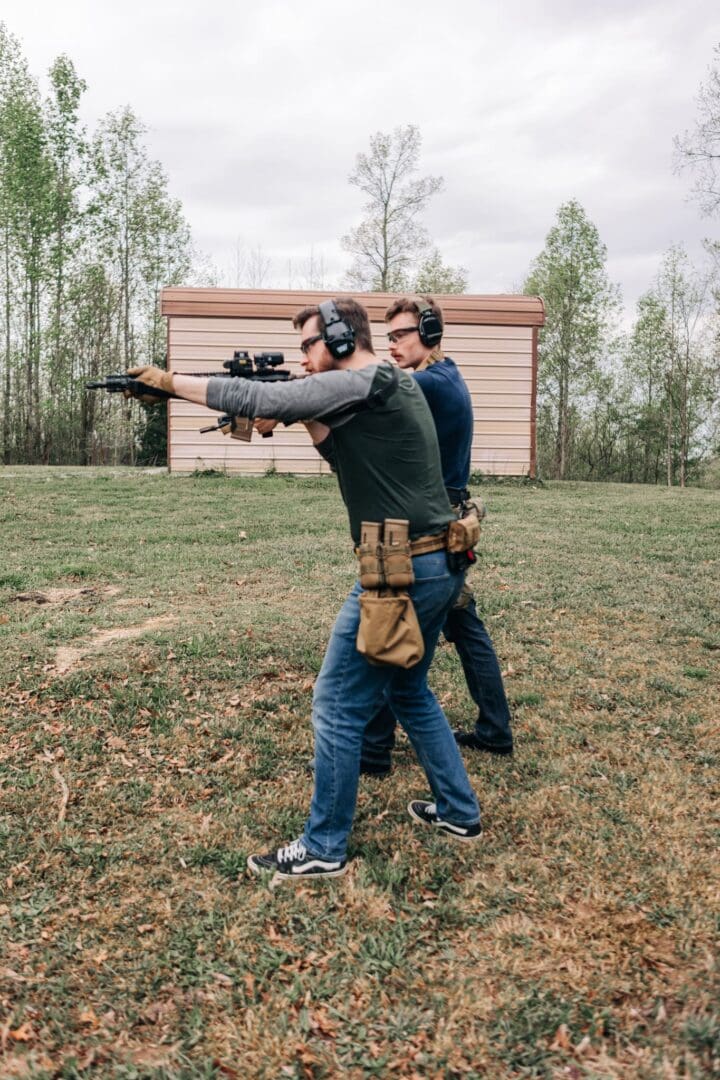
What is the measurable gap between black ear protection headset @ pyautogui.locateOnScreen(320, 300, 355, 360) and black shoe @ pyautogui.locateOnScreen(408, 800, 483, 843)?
7.41 feet

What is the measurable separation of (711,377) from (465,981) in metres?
36.9

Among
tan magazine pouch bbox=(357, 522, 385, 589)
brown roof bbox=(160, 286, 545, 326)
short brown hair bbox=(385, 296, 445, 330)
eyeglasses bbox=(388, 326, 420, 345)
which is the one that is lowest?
tan magazine pouch bbox=(357, 522, 385, 589)

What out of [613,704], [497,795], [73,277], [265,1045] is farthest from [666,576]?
[73,277]

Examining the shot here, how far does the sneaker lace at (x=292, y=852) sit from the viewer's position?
367cm

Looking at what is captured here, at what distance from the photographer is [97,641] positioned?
672 cm

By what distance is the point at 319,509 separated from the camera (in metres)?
13.7

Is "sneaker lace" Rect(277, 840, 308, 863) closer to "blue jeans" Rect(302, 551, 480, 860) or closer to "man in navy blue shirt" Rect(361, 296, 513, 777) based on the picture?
"blue jeans" Rect(302, 551, 480, 860)

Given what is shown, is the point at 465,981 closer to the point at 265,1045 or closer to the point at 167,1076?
the point at 265,1045

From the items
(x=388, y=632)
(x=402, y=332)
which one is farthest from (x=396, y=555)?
(x=402, y=332)

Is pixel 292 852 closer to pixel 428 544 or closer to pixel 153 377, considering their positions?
pixel 428 544

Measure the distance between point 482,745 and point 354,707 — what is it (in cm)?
173

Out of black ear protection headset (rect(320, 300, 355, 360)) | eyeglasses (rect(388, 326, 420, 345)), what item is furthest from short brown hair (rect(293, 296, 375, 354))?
eyeglasses (rect(388, 326, 420, 345))

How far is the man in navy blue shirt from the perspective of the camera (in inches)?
161

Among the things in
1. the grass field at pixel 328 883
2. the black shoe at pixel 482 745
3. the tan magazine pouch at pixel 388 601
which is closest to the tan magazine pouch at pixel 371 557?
the tan magazine pouch at pixel 388 601
